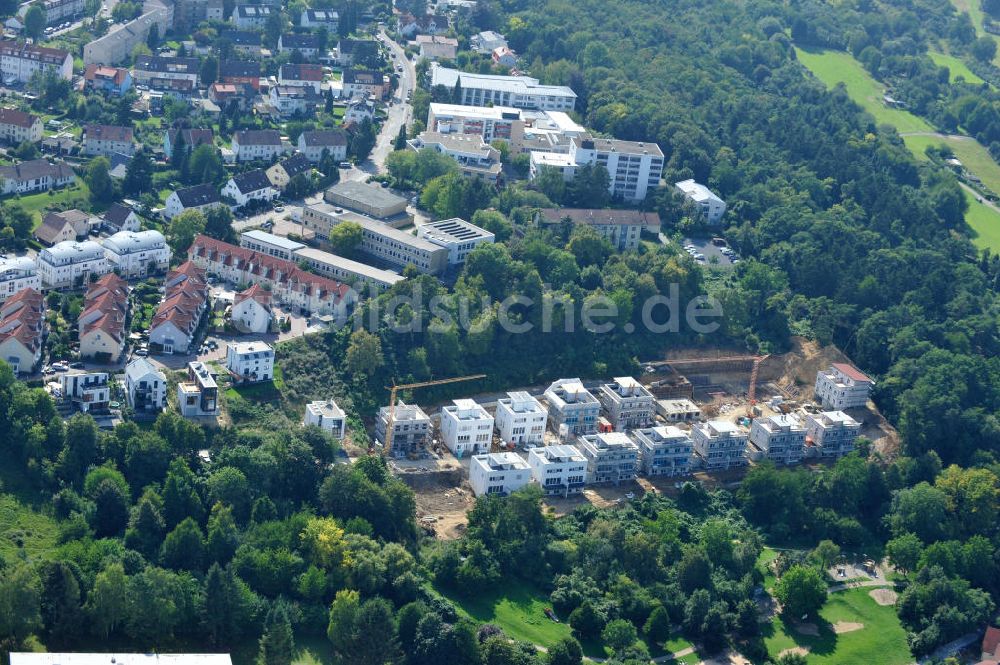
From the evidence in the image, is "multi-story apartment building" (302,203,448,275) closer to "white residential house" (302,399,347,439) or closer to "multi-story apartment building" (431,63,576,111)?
"white residential house" (302,399,347,439)

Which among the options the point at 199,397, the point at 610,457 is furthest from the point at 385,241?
the point at 199,397

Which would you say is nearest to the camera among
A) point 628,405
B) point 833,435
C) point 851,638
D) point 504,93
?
point 851,638

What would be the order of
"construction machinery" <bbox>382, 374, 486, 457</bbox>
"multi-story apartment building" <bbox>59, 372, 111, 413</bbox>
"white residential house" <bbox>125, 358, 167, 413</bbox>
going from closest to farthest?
"multi-story apartment building" <bbox>59, 372, 111, 413</bbox> < "white residential house" <bbox>125, 358, 167, 413</bbox> < "construction machinery" <bbox>382, 374, 486, 457</bbox>

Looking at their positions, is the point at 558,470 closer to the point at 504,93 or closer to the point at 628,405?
the point at 628,405

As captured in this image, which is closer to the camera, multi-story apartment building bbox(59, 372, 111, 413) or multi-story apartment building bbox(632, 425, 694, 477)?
multi-story apartment building bbox(59, 372, 111, 413)

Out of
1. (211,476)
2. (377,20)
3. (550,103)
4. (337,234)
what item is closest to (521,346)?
(337,234)

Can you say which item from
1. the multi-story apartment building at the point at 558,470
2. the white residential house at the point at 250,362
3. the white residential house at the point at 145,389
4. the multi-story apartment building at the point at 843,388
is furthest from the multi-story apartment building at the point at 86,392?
the multi-story apartment building at the point at 843,388

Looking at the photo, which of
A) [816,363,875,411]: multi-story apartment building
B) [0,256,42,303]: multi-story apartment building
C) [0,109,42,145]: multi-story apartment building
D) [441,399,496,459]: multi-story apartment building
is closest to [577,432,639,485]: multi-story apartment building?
[441,399,496,459]: multi-story apartment building
